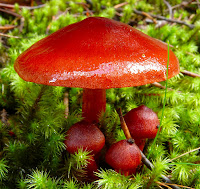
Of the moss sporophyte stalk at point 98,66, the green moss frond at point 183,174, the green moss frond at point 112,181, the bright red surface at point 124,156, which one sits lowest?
the green moss frond at point 183,174

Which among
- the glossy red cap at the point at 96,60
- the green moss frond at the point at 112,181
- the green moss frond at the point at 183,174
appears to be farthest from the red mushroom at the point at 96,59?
the green moss frond at the point at 183,174

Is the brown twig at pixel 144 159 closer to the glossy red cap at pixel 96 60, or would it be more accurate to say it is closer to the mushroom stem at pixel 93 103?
the mushroom stem at pixel 93 103

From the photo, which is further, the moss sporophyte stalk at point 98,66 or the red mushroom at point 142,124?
the red mushroom at point 142,124

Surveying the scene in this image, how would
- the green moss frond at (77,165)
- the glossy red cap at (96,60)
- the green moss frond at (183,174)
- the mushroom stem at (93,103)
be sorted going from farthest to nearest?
the mushroom stem at (93,103) < the green moss frond at (183,174) < the green moss frond at (77,165) < the glossy red cap at (96,60)

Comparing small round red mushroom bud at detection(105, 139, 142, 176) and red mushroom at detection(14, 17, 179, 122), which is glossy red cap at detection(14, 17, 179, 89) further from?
small round red mushroom bud at detection(105, 139, 142, 176)

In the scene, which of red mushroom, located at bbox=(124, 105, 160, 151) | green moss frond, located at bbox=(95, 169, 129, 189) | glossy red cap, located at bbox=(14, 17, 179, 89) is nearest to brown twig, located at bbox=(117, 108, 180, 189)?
red mushroom, located at bbox=(124, 105, 160, 151)

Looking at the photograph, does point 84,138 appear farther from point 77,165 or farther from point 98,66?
point 98,66

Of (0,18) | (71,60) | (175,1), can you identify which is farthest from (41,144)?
(175,1)
